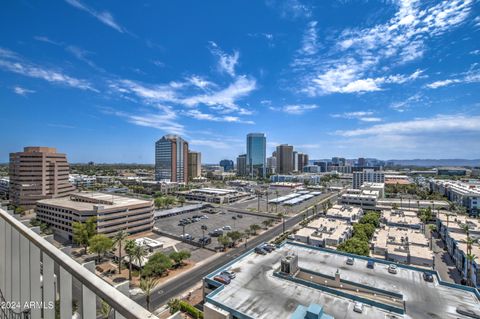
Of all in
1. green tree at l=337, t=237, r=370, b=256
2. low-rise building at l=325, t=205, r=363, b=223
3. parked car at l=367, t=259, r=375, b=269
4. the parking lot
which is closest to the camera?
parked car at l=367, t=259, r=375, b=269

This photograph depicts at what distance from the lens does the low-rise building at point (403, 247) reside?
24250mm

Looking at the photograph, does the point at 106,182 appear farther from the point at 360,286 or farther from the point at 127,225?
the point at 360,286

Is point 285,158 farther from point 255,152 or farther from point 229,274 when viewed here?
point 229,274

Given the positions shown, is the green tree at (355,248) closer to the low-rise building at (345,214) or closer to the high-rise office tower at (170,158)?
the low-rise building at (345,214)

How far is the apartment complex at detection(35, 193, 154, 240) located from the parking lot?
3.94 meters

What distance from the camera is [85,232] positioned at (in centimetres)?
2750

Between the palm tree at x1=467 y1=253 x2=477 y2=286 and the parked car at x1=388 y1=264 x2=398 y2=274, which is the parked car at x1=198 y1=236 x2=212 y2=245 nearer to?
the parked car at x1=388 y1=264 x2=398 y2=274

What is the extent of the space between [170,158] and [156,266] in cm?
6806

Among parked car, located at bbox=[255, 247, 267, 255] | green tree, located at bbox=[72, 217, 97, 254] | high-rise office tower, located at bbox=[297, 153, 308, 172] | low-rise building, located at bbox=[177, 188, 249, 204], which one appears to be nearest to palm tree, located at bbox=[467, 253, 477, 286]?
parked car, located at bbox=[255, 247, 267, 255]

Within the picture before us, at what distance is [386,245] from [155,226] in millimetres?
32358

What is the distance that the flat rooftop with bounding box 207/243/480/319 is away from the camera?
13797mm

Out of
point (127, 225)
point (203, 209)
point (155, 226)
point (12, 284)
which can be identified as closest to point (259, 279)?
point (12, 284)

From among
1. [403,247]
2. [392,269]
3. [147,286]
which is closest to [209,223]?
[147,286]

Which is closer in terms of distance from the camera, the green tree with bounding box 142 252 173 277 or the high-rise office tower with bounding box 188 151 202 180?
the green tree with bounding box 142 252 173 277
